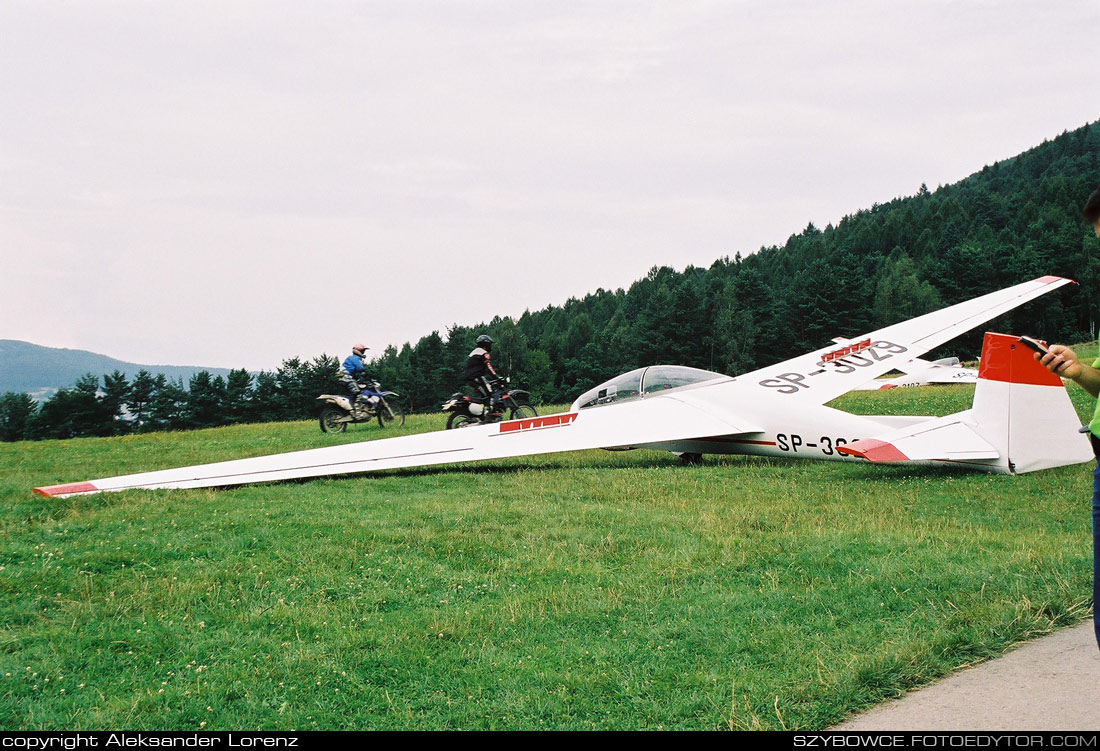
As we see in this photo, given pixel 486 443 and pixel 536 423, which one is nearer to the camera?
pixel 486 443

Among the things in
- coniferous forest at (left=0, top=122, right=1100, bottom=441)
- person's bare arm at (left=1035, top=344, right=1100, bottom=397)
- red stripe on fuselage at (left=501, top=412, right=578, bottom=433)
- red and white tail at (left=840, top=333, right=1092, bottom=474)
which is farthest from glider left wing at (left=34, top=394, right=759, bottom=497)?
coniferous forest at (left=0, top=122, right=1100, bottom=441)

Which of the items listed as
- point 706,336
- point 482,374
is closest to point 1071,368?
point 482,374

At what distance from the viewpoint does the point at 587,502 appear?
9484 mm

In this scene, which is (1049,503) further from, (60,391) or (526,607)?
(60,391)

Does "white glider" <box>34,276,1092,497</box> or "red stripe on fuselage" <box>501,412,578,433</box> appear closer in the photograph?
"white glider" <box>34,276,1092,497</box>

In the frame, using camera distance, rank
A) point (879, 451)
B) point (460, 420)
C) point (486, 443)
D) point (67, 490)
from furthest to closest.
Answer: point (460, 420)
point (486, 443)
point (879, 451)
point (67, 490)

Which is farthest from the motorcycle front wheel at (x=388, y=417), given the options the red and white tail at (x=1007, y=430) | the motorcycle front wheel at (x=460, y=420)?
the red and white tail at (x=1007, y=430)

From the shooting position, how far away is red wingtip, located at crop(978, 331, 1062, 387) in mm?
9555

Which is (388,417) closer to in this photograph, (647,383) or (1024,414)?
(647,383)

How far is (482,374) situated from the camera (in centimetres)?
1755

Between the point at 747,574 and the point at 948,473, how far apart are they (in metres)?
6.13

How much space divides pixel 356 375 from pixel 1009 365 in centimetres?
1532

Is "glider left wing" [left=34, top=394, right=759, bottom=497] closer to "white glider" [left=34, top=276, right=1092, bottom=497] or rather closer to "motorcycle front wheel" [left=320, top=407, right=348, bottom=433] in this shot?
"white glider" [left=34, top=276, right=1092, bottom=497]

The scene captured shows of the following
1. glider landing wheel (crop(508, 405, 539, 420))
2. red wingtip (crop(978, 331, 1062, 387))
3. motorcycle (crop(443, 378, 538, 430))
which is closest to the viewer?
red wingtip (crop(978, 331, 1062, 387))
